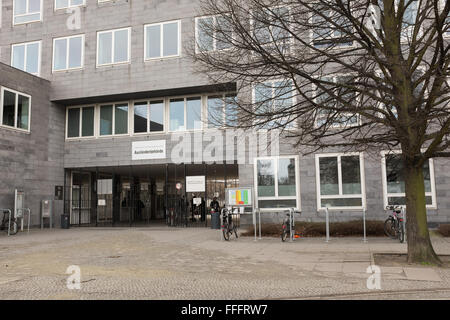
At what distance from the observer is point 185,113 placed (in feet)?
65.6

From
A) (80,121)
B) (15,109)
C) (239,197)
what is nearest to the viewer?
(239,197)

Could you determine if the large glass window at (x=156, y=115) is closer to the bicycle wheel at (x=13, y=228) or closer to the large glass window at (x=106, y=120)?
the large glass window at (x=106, y=120)

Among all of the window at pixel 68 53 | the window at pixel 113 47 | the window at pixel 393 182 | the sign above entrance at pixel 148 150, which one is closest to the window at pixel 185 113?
the sign above entrance at pixel 148 150

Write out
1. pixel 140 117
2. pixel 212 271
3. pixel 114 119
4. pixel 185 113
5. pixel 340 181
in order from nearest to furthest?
1. pixel 212 271
2. pixel 340 181
3. pixel 185 113
4. pixel 140 117
5. pixel 114 119

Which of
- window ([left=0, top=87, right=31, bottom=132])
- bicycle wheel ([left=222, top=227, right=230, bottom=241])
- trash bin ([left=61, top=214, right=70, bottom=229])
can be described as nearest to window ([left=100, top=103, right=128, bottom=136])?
window ([left=0, top=87, right=31, bottom=132])

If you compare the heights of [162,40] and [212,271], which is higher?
[162,40]

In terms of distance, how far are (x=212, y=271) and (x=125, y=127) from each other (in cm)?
1407

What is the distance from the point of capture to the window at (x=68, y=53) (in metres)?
21.2

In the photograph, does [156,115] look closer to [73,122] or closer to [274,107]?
[73,122]

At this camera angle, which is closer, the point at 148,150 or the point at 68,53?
the point at 148,150

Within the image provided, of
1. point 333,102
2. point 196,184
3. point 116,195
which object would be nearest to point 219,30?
point 333,102

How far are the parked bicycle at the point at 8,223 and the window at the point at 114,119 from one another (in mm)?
5843

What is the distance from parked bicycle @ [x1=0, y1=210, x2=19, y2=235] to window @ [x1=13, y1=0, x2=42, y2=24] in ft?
35.4
